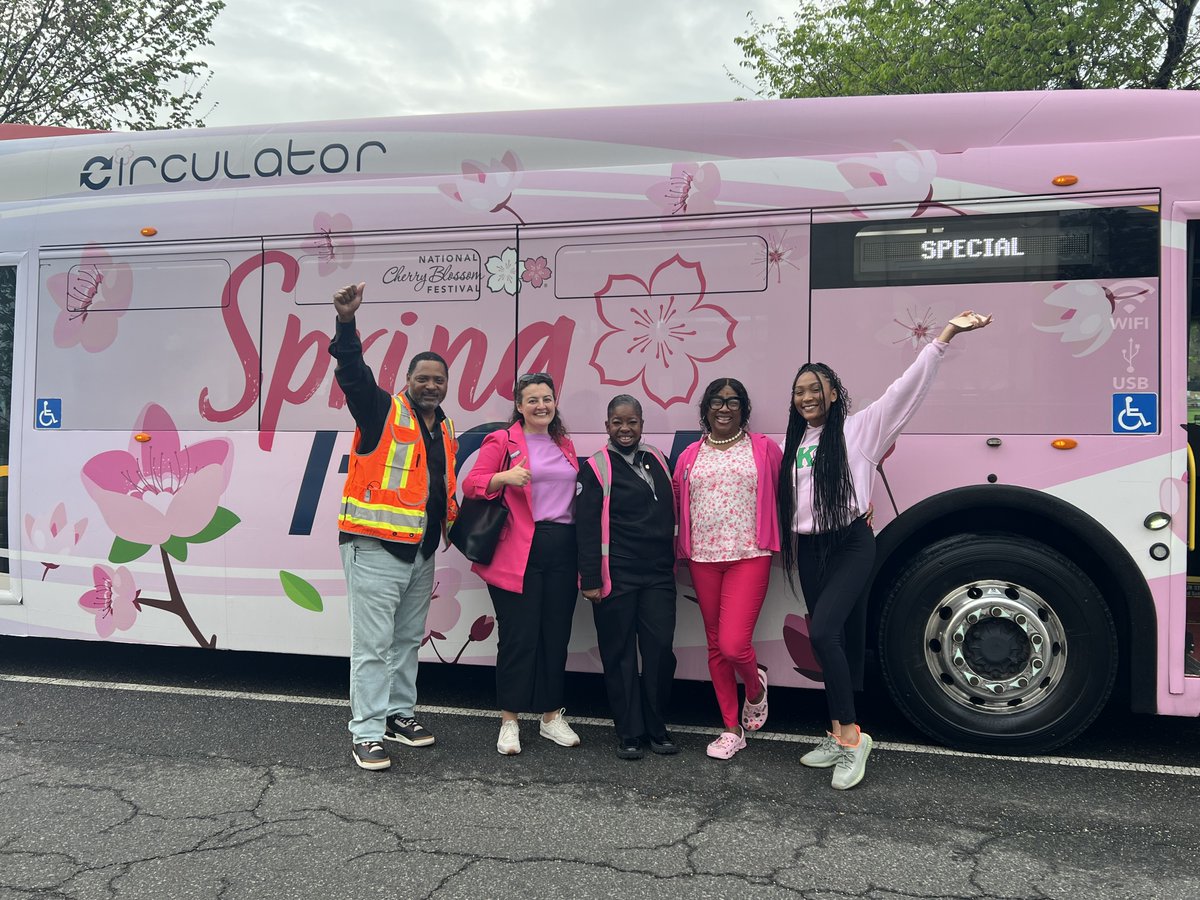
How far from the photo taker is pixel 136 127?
50.4 feet

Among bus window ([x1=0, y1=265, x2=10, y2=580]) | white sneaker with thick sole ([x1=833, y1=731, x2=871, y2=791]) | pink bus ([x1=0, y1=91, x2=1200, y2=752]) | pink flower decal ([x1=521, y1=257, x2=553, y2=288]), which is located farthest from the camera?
bus window ([x1=0, y1=265, x2=10, y2=580])

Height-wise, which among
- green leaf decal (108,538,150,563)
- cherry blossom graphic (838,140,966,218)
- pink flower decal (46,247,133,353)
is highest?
cherry blossom graphic (838,140,966,218)

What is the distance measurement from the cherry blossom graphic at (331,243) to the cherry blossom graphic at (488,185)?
0.58 metres

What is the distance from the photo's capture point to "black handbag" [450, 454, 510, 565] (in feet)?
13.6

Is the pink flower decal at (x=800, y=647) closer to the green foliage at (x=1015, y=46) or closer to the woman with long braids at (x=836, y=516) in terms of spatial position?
the woman with long braids at (x=836, y=516)

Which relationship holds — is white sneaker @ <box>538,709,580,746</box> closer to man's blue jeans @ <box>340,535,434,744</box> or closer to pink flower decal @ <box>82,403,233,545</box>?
man's blue jeans @ <box>340,535,434,744</box>

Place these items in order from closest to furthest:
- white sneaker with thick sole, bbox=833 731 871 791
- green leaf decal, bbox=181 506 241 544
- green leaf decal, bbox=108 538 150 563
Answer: white sneaker with thick sole, bbox=833 731 871 791, green leaf decal, bbox=181 506 241 544, green leaf decal, bbox=108 538 150 563

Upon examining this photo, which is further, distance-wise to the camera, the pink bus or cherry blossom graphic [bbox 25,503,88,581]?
cherry blossom graphic [bbox 25,503,88,581]

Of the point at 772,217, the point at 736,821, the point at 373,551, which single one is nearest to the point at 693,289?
the point at 772,217

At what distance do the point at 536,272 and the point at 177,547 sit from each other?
247 cm

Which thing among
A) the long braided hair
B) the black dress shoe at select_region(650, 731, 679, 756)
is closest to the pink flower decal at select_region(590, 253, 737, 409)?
the long braided hair

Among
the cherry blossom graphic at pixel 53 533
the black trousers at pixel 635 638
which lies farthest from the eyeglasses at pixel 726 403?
the cherry blossom graphic at pixel 53 533

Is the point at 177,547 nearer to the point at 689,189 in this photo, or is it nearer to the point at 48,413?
the point at 48,413

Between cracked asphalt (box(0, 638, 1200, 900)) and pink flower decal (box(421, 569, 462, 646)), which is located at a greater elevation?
pink flower decal (box(421, 569, 462, 646))
